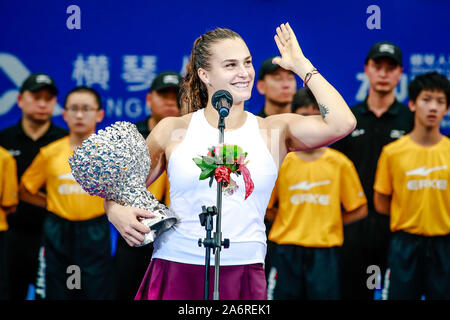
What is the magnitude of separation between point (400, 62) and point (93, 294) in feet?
9.34

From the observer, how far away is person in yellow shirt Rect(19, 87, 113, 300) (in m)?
5.13

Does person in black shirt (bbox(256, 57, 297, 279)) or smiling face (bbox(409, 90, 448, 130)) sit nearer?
smiling face (bbox(409, 90, 448, 130))

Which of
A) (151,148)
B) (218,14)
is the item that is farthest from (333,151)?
(151,148)

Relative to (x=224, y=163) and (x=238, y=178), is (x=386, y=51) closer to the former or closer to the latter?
(x=238, y=178)

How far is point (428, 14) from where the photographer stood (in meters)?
5.68

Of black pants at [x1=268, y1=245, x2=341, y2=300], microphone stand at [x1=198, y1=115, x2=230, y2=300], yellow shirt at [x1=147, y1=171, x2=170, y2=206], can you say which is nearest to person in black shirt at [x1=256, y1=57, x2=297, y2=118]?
yellow shirt at [x1=147, y1=171, x2=170, y2=206]

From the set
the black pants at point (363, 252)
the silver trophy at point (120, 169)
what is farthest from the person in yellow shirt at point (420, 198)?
the silver trophy at point (120, 169)

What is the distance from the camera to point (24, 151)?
5695 mm

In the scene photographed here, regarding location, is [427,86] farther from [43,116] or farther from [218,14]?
[43,116]

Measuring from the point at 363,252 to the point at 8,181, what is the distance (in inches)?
107

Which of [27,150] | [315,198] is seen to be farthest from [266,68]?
[27,150]

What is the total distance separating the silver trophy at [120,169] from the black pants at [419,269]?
265cm

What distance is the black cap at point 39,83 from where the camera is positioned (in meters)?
5.59

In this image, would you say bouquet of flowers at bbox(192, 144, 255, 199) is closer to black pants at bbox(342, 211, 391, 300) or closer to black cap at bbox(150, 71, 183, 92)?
black cap at bbox(150, 71, 183, 92)
